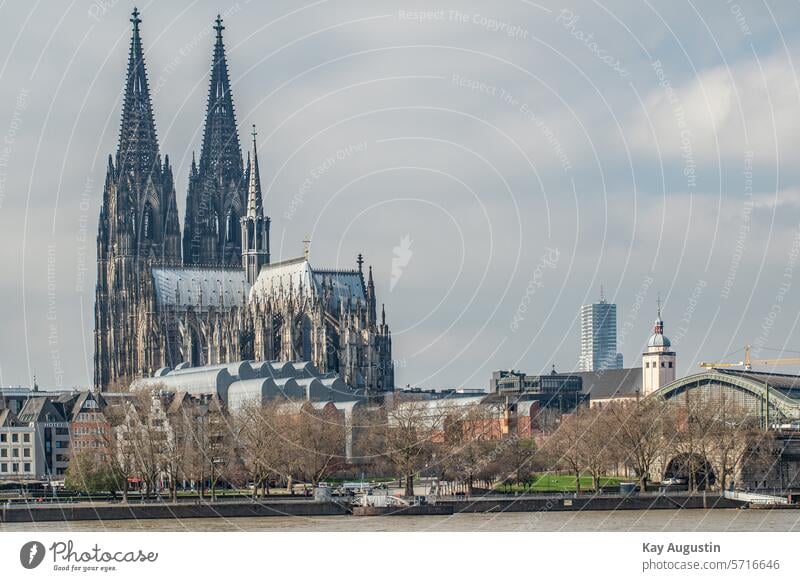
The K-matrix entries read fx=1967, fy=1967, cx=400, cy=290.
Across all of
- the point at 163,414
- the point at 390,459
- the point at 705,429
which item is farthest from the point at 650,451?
the point at 163,414

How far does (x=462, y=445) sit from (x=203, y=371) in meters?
37.2

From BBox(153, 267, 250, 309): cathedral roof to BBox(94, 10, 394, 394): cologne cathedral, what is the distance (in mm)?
113

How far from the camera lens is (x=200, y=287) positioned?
155 m

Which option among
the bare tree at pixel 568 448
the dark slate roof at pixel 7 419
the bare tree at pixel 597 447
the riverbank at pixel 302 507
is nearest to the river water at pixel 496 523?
the riverbank at pixel 302 507

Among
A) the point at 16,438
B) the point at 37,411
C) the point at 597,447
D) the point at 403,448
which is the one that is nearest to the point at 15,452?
the point at 16,438

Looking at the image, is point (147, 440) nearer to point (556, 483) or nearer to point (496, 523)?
point (556, 483)

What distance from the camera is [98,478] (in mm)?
91875

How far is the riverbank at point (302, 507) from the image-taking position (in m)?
80.1

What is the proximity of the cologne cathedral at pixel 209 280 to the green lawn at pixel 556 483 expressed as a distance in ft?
93.7

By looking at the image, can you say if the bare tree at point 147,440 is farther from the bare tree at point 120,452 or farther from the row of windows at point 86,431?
the row of windows at point 86,431

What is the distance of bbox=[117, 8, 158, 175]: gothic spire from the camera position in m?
156

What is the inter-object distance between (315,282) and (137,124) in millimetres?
22635

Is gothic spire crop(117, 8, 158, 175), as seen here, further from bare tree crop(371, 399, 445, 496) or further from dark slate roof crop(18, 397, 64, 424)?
bare tree crop(371, 399, 445, 496)
